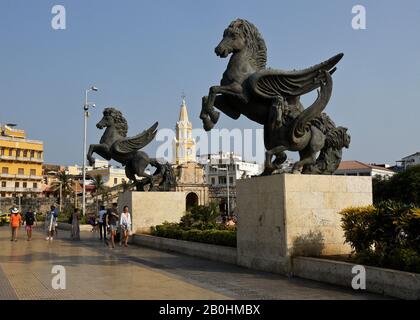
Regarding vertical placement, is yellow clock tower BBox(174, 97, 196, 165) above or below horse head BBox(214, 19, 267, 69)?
above

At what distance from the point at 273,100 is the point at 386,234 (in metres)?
→ 3.87

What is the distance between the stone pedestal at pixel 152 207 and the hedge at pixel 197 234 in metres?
0.58

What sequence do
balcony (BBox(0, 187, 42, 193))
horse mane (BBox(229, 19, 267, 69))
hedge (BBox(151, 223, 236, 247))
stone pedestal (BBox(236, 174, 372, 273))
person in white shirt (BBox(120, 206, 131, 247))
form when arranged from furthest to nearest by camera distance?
balcony (BBox(0, 187, 42, 193)) < person in white shirt (BBox(120, 206, 131, 247)) < hedge (BBox(151, 223, 236, 247)) < horse mane (BBox(229, 19, 267, 69)) < stone pedestal (BBox(236, 174, 372, 273))

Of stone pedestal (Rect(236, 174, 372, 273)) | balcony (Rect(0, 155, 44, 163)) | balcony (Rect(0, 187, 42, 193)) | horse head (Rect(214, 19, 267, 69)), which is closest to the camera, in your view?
stone pedestal (Rect(236, 174, 372, 273))

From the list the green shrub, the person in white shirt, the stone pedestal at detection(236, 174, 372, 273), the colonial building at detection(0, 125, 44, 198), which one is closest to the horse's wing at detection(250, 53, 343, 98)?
the stone pedestal at detection(236, 174, 372, 273)

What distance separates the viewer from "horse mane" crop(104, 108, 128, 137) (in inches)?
717

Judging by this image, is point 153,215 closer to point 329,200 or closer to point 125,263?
point 125,263

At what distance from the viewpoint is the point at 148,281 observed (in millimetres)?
8648

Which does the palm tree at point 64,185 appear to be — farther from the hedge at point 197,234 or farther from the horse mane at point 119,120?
the hedge at point 197,234

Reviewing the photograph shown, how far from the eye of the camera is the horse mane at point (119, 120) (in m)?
18.2

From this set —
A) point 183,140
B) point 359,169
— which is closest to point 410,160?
point 359,169

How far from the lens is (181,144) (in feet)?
320

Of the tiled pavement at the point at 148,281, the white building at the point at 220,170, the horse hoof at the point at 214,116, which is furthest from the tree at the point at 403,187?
the white building at the point at 220,170

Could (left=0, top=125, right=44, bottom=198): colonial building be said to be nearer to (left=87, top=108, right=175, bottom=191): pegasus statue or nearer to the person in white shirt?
(left=87, top=108, right=175, bottom=191): pegasus statue
